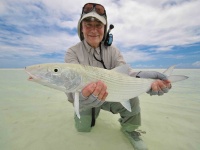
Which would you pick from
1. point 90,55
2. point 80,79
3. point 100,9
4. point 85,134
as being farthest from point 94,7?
point 85,134

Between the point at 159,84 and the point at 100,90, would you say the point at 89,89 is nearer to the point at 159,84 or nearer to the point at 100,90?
the point at 100,90

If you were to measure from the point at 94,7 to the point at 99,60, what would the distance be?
39.4 inches

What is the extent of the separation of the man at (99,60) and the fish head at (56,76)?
74 centimetres

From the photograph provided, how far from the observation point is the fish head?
1993 mm

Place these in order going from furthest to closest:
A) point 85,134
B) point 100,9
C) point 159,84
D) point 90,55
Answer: point 90,55 < point 100,9 < point 85,134 < point 159,84

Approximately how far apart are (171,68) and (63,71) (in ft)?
5.96

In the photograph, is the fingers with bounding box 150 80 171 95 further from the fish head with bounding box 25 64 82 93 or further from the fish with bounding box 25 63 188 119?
the fish head with bounding box 25 64 82 93

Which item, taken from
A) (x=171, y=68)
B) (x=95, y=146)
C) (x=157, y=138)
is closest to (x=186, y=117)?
(x=157, y=138)

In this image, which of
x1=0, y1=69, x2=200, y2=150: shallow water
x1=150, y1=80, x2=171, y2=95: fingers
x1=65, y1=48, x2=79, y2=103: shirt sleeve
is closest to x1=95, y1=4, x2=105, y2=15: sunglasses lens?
x1=65, y1=48, x2=79, y2=103: shirt sleeve

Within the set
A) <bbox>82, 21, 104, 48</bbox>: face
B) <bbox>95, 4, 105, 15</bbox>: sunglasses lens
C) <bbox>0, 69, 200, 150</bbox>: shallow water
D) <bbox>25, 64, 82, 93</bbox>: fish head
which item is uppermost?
<bbox>95, 4, 105, 15</bbox>: sunglasses lens

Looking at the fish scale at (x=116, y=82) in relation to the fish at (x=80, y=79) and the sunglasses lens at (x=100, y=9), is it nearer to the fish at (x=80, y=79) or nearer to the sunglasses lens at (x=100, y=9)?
the fish at (x=80, y=79)

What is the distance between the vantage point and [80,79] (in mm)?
2199

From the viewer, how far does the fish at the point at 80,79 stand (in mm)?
2029

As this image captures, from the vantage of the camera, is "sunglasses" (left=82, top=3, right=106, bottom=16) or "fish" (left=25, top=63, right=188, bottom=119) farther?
"sunglasses" (left=82, top=3, right=106, bottom=16)
